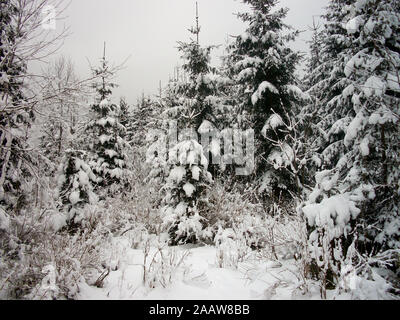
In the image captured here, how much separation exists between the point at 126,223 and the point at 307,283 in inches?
225

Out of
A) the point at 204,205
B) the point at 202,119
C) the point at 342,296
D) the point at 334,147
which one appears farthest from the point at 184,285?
the point at 334,147

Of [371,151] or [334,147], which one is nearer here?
[371,151]

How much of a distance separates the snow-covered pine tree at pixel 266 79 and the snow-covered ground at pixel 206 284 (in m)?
5.86

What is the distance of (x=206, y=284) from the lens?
3971mm

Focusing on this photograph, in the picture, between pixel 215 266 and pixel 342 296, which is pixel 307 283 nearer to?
pixel 342 296

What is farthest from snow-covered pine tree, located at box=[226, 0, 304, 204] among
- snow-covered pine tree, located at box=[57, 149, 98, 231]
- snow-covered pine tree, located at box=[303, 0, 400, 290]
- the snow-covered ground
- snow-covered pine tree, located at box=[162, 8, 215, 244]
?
snow-covered pine tree, located at box=[57, 149, 98, 231]

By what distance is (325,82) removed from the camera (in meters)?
11.6

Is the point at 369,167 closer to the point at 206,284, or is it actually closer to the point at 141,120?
the point at 206,284

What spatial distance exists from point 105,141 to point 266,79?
893 centimetres

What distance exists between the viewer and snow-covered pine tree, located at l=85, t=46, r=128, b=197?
12508 millimetres

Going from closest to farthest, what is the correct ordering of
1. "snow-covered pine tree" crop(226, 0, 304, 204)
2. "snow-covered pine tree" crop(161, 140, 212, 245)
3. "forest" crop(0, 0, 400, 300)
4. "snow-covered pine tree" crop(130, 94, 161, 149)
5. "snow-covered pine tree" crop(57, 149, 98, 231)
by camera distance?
"forest" crop(0, 0, 400, 300)
"snow-covered pine tree" crop(161, 140, 212, 245)
"snow-covered pine tree" crop(57, 149, 98, 231)
"snow-covered pine tree" crop(226, 0, 304, 204)
"snow-covered pine tree" crop(130, 94, 161, 149)

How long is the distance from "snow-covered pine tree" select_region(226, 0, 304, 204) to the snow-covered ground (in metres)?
5.86

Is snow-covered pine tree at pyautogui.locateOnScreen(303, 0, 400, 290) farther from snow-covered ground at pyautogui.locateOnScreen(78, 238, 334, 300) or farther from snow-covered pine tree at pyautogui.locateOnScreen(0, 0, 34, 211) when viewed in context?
snow-covered pine tree at pyautogui.locateOnScreen(0, 0, 34, 211)

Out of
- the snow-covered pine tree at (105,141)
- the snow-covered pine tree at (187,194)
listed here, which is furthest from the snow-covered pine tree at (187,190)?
the snow-covered pine tree at (105,141)
